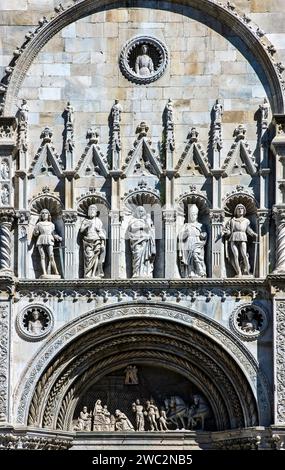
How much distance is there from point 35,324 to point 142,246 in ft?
5.52

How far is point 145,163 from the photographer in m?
26.2

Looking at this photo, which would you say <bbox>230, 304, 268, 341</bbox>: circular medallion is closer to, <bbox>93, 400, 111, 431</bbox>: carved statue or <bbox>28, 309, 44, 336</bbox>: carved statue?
<bbox>93, 400, 111, 431</bbox>: carved statue

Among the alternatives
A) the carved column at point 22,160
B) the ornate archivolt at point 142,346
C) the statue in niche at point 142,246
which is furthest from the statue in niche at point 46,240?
the statue in niche at point 142,246

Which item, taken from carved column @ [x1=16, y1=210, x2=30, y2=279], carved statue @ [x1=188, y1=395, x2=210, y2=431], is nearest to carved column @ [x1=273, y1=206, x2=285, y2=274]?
carved statue @ [x1=188, y1=395, x2=210, y2=431]

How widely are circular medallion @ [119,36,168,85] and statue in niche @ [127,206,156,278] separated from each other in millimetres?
Answer: 1911

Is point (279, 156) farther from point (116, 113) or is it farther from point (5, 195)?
point (5, 195)

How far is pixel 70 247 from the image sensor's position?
85.0 feet

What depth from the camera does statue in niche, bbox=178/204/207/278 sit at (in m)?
25.8

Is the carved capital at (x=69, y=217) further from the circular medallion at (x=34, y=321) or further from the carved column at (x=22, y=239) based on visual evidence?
the circular medallion at (x=34, y=321)

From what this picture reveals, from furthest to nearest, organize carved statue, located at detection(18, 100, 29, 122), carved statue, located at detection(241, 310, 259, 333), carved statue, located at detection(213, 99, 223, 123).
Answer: carved statue, located at detection(18, 100, 29, 122) → carved statue, located at detection(213, 99, 223, 123) → carved statue, located at detection(241, 310, 259, 333)

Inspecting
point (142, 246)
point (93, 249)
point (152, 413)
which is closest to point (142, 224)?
point (142, 246)

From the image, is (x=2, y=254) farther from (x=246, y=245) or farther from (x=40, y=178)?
(x=246, y=245)

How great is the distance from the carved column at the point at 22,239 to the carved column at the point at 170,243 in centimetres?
178

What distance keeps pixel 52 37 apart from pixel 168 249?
321 cm
